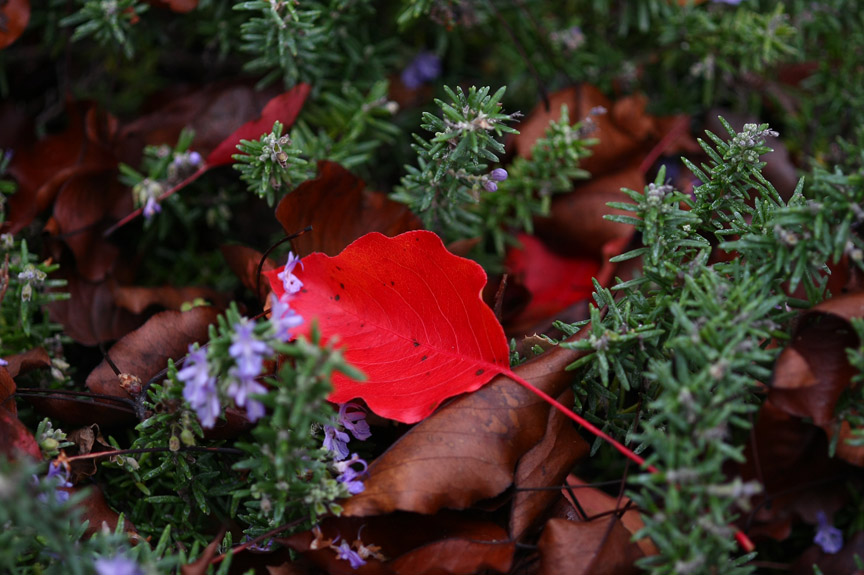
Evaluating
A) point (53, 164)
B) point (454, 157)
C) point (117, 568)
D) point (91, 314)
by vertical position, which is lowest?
point (91, 314)

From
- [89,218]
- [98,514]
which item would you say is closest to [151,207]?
[89,218]

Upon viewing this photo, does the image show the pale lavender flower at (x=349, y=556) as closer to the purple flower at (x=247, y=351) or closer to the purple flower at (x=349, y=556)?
the purple flower at (x=349, y=556)

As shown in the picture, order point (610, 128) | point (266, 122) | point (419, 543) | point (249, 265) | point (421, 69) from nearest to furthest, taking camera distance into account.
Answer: point (419, 543) < point (249, 265) < point (266, 122) < point (610, 128) < point (421, 69)

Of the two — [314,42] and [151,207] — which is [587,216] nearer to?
[314,42]

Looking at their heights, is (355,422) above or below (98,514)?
above

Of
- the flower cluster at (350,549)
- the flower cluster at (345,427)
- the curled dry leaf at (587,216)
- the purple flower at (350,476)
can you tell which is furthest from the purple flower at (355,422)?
the curled dry leaf at (587,216)

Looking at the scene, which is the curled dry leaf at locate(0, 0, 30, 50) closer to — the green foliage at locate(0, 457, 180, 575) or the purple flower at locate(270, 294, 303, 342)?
the green foliage at locate(0, 457, 180, 575)
